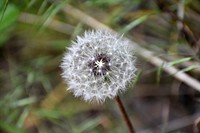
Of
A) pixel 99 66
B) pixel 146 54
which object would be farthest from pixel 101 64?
pixel 146 54

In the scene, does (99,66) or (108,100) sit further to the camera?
(108,100)

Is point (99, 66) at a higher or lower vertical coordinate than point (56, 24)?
lower

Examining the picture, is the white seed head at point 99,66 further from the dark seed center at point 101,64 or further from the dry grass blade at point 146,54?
the dry grass blade at point 146,54

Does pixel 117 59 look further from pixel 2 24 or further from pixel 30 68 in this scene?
pixel 30 68

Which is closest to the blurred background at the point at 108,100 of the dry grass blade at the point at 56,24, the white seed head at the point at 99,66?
the dry grass blade at the point at 56,24

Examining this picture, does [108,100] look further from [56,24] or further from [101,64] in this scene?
[101,64]

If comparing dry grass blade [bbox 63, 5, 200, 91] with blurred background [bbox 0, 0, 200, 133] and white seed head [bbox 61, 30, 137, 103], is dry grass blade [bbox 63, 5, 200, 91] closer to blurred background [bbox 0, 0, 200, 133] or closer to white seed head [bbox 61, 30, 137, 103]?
blurred background [bbox 0, 0, 200, 133]

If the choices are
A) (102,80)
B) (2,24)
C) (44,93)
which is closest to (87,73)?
(102,80)
